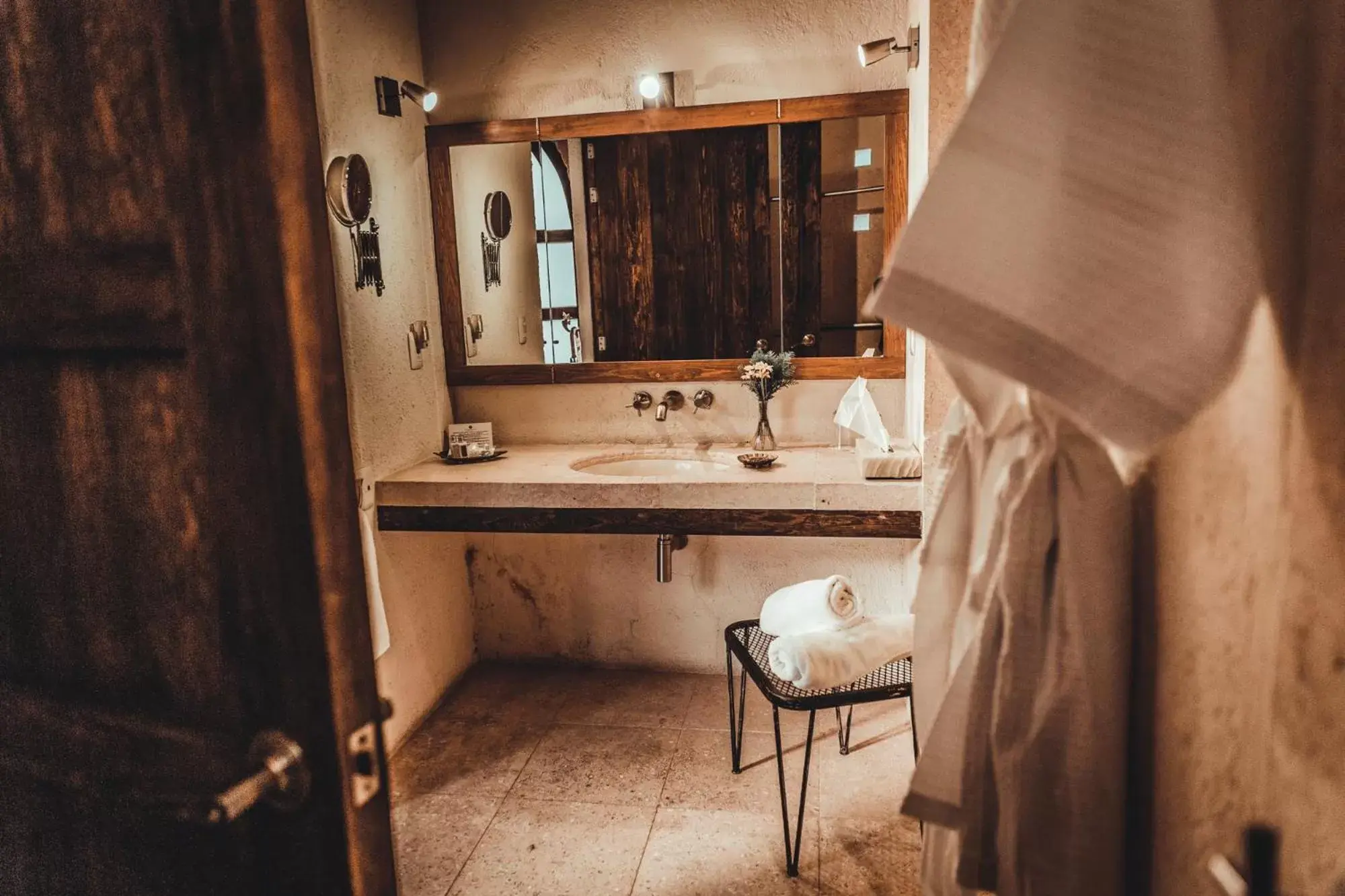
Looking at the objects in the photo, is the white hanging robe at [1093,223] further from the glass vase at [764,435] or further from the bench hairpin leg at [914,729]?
the glass vase at [764,435]

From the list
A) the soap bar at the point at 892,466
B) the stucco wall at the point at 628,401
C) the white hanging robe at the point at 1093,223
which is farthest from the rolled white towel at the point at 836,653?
the white hanging robe at the point at 1093,223

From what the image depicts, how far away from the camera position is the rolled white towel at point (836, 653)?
1777 millimetres

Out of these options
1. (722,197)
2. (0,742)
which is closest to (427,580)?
(722,197)

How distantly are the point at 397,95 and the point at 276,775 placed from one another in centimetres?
239

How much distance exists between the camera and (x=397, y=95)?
8.28ft

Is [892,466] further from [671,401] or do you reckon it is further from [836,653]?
[671,401]

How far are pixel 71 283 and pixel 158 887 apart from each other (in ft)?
1.97

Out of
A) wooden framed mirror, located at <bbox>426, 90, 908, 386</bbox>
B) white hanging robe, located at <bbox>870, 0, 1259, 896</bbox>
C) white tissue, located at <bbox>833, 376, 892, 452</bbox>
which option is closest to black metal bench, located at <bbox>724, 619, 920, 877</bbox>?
white tissue, located at <bbox>833, 376, 892, 452</bbox>

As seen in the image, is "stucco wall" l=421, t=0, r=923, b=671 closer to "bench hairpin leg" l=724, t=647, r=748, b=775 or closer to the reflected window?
the reflected window

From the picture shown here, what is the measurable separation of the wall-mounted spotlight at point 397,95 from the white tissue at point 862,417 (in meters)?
1.69

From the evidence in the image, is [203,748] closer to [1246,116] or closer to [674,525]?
[1246,116]

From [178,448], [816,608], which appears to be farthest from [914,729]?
[178,448]

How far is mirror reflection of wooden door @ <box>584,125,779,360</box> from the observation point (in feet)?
8.75

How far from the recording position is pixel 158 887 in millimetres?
793
